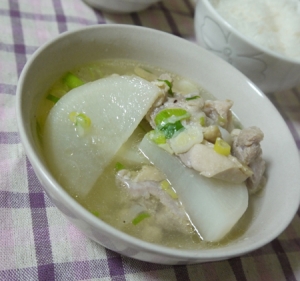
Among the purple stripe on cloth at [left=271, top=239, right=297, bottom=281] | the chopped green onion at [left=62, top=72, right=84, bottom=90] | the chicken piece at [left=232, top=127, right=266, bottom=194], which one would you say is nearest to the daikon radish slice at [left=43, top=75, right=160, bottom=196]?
the chopped green onion at [left=62, top=72, right=84, bottom=90]

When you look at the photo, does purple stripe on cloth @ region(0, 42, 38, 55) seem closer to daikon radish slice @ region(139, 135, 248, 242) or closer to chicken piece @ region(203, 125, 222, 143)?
daikon radish slice @ region(139, 135, 248, 242)

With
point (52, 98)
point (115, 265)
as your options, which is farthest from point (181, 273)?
point (52, 98)

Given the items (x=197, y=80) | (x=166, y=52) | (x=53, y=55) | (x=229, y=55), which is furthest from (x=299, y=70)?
(x=53, y=55)

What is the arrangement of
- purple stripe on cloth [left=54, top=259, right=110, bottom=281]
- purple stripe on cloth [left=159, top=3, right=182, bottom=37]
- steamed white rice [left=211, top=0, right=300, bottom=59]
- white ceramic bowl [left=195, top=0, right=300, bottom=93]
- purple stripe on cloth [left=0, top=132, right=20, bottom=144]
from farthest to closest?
purple stripe on cloth [left=159, top=3, right=182, bottom=37] < steamed white rice [left=211, top=0, right=300, bottom=59] < white ceramic bowl [left=195, top=0, right=300, bottom=93] < purple stripe on cloth [left=0, top=132, right=20, bottom=144] < purple stripe on cloth [left=54, top=259, right=110, bottom=281]

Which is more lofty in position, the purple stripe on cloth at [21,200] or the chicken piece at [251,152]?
the chicken piece at [251,152]

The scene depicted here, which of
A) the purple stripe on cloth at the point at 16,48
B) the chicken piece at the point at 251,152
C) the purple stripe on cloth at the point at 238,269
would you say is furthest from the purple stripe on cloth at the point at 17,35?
the purple stripe on cloth at the point at 238,269

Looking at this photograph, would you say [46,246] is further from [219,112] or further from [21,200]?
[219,112]

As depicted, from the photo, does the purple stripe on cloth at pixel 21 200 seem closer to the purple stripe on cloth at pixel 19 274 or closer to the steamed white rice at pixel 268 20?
the purple stripe on cloth at pixel 19 274

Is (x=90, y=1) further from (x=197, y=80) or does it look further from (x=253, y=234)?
(x=253, y=234)
